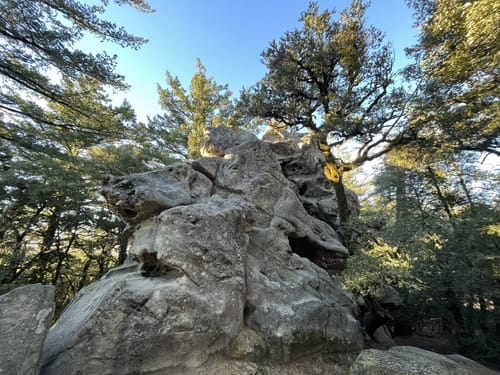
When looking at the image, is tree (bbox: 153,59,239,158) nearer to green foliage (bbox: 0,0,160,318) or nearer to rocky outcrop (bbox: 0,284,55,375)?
green foliage (bbox: 0,0,160,318)

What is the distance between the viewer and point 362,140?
29.4ft

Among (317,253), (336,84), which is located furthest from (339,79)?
(317,253)

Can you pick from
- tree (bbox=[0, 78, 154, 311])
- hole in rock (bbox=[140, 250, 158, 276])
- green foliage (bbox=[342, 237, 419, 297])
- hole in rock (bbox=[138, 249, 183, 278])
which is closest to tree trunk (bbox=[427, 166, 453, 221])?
green foliage (bbox=[342, 237, 419, 297])

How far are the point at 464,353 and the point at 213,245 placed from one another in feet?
27.6

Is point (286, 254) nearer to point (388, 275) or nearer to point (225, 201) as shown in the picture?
point (225, 201)

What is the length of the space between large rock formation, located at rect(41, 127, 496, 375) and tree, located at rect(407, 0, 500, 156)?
577cm

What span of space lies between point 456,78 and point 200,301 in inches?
347

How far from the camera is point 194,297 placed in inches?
147

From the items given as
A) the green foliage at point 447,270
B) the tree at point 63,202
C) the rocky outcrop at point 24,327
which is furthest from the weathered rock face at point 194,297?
the tree at point 63,202

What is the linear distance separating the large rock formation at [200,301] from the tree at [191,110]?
25.0 feet

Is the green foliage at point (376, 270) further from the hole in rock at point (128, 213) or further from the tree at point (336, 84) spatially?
the hole in rock at point (128, 213)

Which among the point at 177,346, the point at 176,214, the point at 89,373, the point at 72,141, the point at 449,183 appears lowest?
the point at 89,373

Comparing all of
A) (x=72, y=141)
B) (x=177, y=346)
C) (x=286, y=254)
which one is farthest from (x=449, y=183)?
(x=72, y=141)

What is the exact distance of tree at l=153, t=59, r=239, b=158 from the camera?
13773 millimetres
